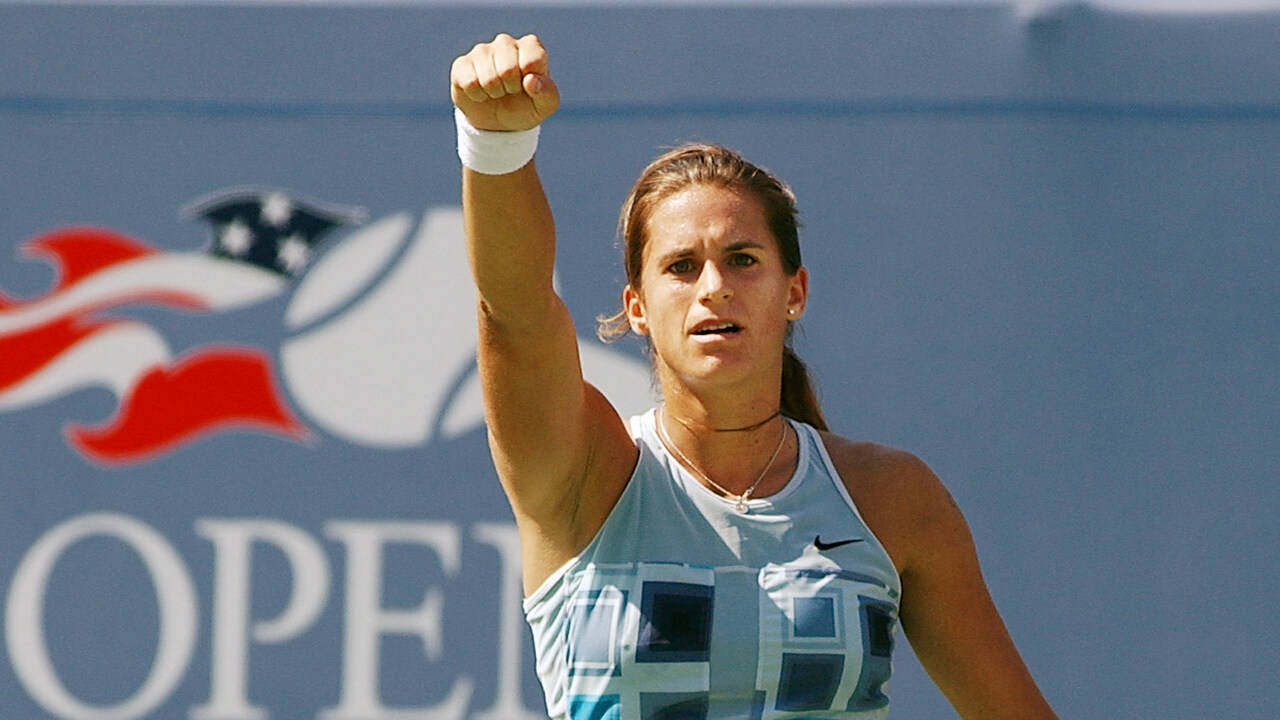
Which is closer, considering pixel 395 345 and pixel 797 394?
pixel 797 394

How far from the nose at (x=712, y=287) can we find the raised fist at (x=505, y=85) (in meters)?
0.31

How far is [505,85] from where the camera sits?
1.45m

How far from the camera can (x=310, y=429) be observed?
3699mm

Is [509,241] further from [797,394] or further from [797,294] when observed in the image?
[797,394]

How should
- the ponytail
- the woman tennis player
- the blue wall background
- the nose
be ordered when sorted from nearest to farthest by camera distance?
1. the woman tennis player
2. the nose
3. the ponytail
4. the blue wall background

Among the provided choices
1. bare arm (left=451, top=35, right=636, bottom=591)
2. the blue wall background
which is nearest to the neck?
bare arm (left=451, top=35, right=636, bottom=591)

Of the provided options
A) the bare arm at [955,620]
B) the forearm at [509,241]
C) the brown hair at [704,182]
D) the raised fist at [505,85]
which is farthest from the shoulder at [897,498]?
the raised fist at [505,85]

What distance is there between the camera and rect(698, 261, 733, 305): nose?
1725 mm

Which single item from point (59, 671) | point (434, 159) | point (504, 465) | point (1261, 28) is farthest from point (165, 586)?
point (1261, 28)

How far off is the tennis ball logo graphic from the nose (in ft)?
6.39

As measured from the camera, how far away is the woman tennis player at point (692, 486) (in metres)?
1.56

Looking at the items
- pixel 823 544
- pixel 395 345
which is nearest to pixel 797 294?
pixel 823 544

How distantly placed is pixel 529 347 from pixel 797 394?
58cm

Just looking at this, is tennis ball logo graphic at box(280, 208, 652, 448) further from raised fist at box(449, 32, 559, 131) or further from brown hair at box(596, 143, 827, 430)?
raised fist at box(449, 32, 559, 131)
